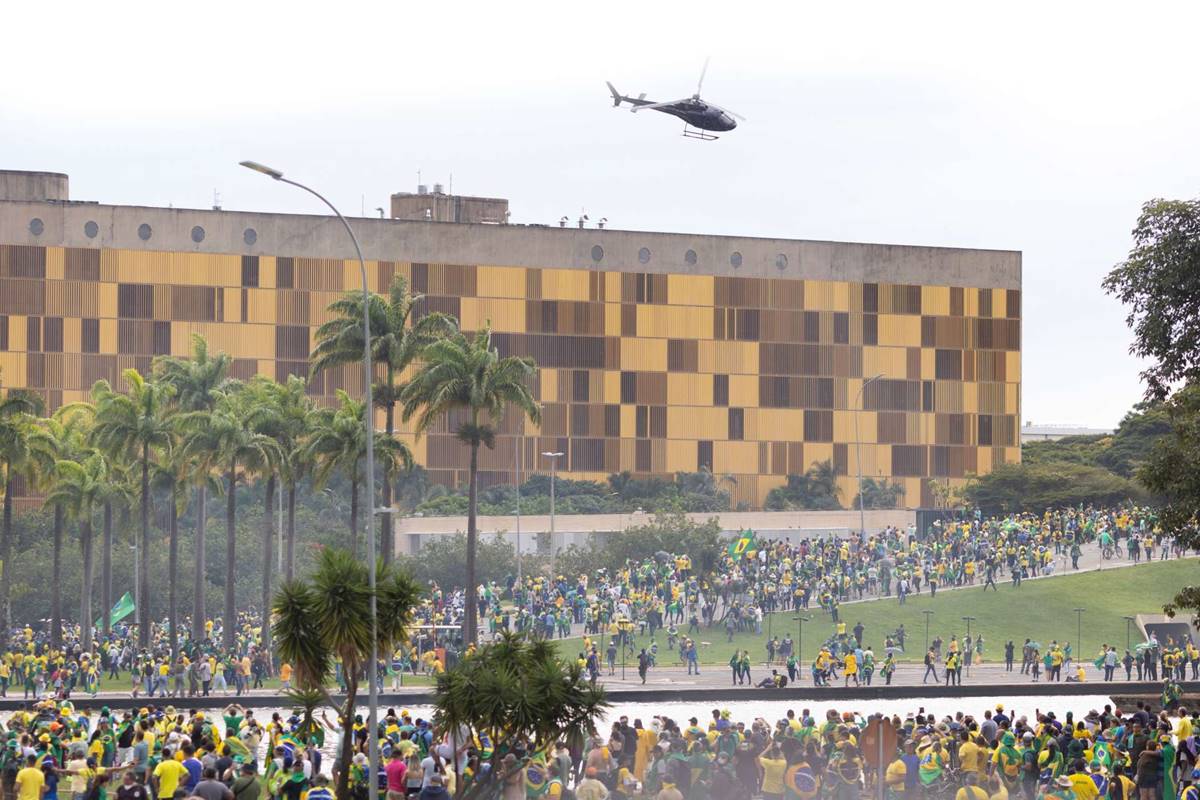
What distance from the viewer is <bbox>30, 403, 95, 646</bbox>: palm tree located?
227 ft

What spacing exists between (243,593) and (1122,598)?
127 ft

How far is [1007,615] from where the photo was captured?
236 ft

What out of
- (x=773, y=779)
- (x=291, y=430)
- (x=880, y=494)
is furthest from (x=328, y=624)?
(x=880, y=494)

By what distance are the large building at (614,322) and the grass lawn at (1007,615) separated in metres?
34.4

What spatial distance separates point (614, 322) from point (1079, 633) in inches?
1756

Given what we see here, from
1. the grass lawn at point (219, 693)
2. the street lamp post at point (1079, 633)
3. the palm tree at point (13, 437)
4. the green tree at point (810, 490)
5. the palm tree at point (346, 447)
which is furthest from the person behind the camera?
the green tree at point (810, 490)

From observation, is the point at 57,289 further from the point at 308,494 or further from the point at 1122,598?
the point at 1122,598

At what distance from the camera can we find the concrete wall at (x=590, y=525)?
93875mm

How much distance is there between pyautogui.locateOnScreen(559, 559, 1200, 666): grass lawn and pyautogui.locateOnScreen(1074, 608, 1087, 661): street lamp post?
0.37 feet

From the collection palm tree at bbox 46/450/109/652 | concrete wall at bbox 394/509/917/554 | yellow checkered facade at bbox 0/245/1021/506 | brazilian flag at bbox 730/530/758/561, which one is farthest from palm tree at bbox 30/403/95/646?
brazilian flag at bbox 730/530/758/561

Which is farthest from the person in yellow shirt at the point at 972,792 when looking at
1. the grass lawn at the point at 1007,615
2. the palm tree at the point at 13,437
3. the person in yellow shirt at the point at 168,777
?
the palm tree at the point at 13,437

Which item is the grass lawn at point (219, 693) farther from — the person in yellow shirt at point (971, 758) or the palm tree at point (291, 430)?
the person in yellow shirt at point (971, 758)

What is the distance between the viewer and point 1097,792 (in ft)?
84.6

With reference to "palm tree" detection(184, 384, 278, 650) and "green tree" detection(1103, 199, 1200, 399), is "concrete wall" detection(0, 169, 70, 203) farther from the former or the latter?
"green tree" detection(1103, 199, 1200, 399)
